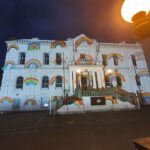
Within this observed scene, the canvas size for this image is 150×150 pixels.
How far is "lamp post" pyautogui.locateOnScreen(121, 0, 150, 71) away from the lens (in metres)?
1.82

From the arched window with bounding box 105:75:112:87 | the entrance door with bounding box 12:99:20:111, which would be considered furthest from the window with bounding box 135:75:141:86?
the entrance door with bounding box 12:99:20:111

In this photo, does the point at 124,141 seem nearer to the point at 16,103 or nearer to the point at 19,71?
the point at 16,103

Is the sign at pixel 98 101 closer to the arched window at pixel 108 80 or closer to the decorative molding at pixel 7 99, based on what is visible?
the arched window at pixel 108 80

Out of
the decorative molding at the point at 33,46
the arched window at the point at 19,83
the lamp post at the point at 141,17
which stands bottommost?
the lamp post at the point at 141,17

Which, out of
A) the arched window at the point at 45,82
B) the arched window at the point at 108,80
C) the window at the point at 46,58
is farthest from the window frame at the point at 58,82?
the arched window at the point at 108,80

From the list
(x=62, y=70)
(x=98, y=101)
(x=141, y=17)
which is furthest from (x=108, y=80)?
(x=141, y=17)

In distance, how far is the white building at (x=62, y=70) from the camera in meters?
17.8

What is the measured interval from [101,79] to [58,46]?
10117 mm

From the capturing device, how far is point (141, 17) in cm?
188

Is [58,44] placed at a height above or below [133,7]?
above

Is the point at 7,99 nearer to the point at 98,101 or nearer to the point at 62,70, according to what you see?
the point at 62,70

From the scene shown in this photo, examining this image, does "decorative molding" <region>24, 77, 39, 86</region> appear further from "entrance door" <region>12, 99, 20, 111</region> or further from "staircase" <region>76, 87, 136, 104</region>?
"staircase" <region>76, 87, 136, 104</region>

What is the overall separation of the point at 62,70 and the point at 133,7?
18.3 m

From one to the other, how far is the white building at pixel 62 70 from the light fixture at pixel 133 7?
15913 millimetres
